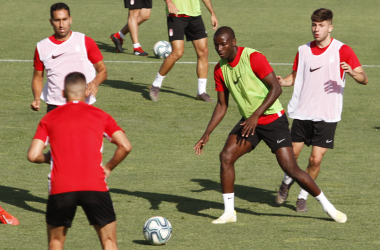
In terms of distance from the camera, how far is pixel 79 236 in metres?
6.34

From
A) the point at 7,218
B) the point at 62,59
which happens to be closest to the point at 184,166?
the point at 62,59

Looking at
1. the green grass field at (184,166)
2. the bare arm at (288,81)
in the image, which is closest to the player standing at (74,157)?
the green grass field at (184,166)

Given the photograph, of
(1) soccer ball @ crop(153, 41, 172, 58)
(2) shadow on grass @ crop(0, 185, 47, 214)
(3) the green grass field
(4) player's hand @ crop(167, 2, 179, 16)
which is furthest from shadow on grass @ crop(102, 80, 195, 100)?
(2) shadow on grass @ crop(0, 185, 47, 214)

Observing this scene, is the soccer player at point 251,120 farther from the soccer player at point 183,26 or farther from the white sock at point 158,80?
the white sock at point 158,80

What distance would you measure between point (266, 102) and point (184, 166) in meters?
2.95

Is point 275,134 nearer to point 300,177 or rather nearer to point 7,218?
point 300,177

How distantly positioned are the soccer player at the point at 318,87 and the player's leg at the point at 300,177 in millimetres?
438

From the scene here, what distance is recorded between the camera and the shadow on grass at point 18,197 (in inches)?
291

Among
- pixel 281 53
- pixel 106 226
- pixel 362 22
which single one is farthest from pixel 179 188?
pixel 362 22

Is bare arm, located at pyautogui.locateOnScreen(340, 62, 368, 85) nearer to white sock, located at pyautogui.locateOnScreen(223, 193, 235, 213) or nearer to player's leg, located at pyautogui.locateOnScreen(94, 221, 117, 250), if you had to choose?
white sock, located at pyautogui.locateOnScreen(223, 193, 235, 213)

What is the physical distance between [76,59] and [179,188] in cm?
226

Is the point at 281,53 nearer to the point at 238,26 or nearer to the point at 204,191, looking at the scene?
the point at 238,26

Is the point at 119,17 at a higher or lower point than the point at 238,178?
higher

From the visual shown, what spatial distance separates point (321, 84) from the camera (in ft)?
23.9
